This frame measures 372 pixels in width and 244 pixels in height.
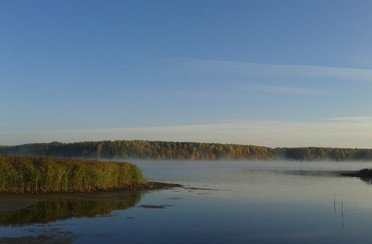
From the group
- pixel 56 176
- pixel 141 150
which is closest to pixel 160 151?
pixel 141 150

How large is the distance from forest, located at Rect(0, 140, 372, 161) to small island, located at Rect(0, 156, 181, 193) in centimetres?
11980

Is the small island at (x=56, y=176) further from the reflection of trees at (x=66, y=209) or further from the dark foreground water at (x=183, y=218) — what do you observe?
the reflection of trees at (x=66, y=209)

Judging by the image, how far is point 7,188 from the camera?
99.7 feet

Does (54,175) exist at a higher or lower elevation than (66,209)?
higher

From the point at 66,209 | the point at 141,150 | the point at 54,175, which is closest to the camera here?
the point at 66,209

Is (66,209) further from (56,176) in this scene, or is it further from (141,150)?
(141,150)

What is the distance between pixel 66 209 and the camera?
25047mm

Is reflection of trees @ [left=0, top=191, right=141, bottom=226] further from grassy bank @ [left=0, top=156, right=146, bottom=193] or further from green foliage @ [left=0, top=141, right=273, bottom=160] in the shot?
green foliage @ [left=0, top=141, right=273, bottom=160]

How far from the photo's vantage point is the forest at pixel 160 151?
161750 mm

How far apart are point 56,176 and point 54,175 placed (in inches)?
6.4

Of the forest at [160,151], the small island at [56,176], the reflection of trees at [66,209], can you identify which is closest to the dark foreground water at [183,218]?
the reflection of trees at [66,209]

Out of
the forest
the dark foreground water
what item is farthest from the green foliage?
the dark foreground water

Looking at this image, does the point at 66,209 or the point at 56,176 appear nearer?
the point at 66,209

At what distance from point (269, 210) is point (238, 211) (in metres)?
1.89
